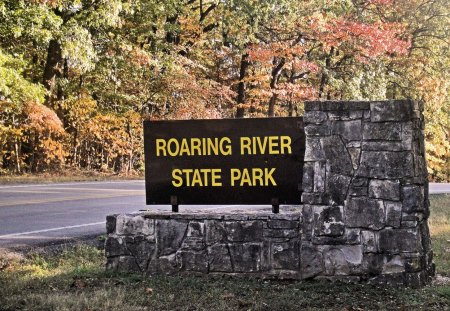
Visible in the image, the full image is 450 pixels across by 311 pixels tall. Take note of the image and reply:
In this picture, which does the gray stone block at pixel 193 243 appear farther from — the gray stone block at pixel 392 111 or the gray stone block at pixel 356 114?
the gray stone block at pixel 392 111

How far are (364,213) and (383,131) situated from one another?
0.88 m

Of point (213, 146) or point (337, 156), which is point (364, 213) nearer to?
point (337, 156)

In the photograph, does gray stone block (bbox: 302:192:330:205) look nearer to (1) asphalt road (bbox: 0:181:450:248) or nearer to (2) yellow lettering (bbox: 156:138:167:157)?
(2) yellow lettering (bbox: 156:138:167:157)

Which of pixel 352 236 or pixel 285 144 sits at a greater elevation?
pixel 285 144

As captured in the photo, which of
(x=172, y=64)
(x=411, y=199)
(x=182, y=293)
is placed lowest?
(x=182, y=293)

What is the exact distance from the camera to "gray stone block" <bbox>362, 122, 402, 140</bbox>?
659cm

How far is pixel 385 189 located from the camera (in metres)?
6.59

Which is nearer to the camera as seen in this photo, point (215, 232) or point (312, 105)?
point (312, 105)

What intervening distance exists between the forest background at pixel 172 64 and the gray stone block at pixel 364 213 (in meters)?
15.1

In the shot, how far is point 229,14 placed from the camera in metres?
24.8

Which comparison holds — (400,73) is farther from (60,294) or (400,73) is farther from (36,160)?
(60,294)

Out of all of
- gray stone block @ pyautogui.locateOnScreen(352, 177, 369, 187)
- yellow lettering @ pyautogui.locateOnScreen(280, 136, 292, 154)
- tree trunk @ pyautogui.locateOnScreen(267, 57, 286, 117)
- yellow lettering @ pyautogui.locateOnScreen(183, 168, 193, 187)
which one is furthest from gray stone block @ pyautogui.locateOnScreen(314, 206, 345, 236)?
tree trunk @ pyautogui.locateOnScreen(267, 57, 286, 117)

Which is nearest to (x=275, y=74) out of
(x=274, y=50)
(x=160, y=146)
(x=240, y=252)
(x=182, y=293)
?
(x=274, y=50)

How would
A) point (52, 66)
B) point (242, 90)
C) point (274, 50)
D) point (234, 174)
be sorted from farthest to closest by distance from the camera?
point (242, 90) < point (52, 66) < point (274, 50) < point (234, 174)
